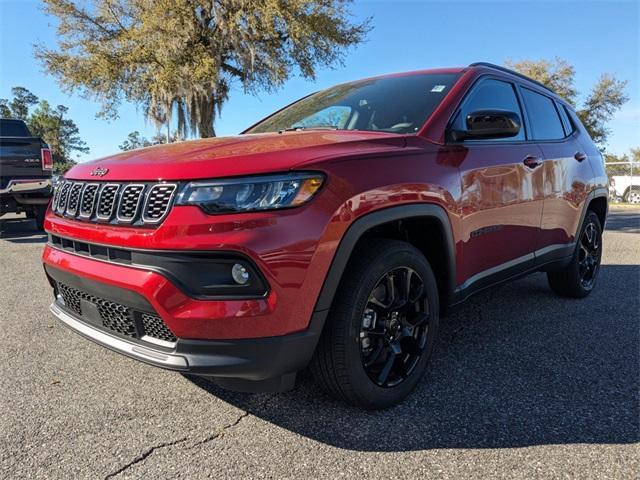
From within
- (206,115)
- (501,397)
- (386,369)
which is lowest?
(501,397)

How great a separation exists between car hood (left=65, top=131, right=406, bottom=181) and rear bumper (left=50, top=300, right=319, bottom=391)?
26.4 inches

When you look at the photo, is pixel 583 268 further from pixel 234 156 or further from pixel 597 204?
pixel 234 156

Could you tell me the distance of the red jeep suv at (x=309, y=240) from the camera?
6.23 feet

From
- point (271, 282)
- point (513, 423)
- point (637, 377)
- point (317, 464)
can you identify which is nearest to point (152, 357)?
point (271, 282)

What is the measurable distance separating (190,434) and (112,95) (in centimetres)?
1863

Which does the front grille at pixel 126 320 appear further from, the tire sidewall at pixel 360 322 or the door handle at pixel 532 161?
the door handle at pixel 532 161

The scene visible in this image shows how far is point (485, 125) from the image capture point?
272cm

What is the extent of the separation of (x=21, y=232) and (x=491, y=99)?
9.76 m

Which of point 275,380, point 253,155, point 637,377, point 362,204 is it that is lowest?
point 637,377

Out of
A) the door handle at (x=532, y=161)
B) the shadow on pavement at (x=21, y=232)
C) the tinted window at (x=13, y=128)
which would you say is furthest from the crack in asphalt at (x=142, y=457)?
the tinted window at (x=13, y=128)

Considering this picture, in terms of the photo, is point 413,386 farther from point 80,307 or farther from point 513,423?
point 80,307

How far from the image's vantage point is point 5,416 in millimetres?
2387

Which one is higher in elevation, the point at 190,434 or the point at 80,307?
the point at 80,307

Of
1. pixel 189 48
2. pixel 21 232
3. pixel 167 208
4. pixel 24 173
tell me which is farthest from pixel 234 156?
pixel 189 48
